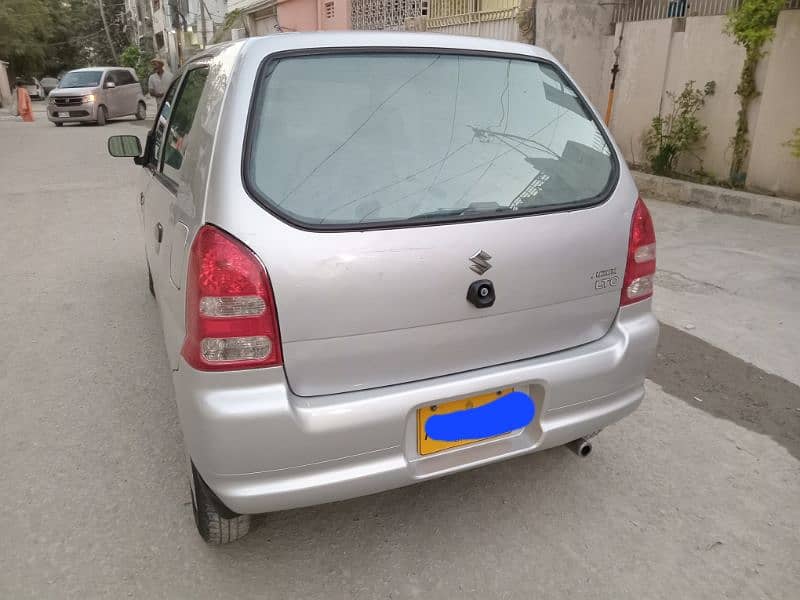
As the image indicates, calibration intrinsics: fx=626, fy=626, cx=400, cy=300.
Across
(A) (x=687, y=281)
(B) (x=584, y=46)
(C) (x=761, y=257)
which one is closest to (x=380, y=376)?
(A) (x=687, y=281)

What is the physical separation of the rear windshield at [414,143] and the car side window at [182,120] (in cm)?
71

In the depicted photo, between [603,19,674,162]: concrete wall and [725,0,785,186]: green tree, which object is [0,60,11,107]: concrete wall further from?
[725,0,785,186]: green tree

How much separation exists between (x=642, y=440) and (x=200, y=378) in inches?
82.2

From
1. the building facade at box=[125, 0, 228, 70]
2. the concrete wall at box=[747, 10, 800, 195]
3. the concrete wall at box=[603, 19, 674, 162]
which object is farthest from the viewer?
the building facade at box=[125, 0, 228, 70]

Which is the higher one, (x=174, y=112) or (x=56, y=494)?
(x=174, y=112)

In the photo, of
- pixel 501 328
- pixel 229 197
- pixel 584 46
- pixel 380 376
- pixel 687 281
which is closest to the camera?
pixel 229 197

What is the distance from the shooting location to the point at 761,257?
550 centimetres

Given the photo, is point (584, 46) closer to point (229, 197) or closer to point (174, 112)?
point (174, 112)

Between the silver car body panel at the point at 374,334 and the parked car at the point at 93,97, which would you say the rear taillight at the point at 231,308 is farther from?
the parked car at the point at 93,97

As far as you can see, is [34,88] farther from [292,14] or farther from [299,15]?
[299,15]

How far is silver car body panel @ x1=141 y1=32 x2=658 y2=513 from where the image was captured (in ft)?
5.92

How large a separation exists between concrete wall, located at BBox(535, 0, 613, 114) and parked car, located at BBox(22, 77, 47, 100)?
35287mm

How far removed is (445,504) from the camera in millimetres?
2492

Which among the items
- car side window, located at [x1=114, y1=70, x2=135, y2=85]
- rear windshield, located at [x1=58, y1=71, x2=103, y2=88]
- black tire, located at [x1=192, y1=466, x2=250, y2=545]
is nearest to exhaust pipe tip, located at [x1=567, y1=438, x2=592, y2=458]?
black tire, located at [x1=192, y1=466, x2=250, y2=545]
